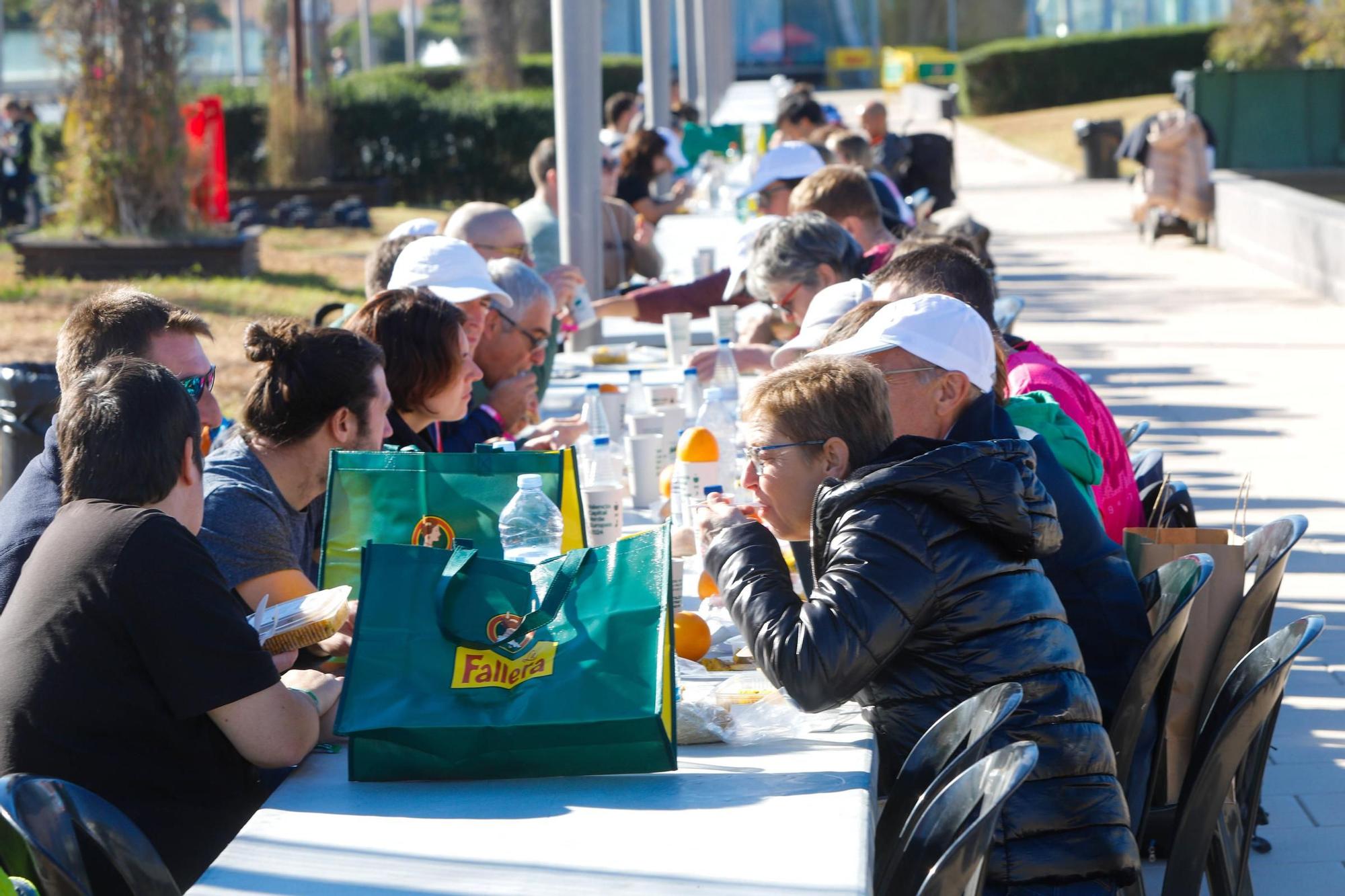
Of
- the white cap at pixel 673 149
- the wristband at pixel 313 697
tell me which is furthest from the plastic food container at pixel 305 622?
the white cap at pixel 673 149

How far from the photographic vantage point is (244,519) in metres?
3.16

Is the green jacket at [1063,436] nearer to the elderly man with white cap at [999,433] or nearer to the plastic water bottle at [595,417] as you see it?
the elderly man with white cap at [999,433]

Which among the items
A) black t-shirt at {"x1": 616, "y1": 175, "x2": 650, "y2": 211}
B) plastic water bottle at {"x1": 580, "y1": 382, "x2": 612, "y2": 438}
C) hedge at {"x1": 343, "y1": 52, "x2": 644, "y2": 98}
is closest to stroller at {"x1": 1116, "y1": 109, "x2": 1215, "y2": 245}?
black t-shirt at {"x1": 616, "y1": 175, "x2": 650, "y2": 211}

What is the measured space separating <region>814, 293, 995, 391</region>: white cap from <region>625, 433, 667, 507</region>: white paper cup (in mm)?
1383

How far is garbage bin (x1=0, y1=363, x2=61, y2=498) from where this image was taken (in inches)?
250

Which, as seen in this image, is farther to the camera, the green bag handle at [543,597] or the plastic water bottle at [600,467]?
the plastic water bottle at [600,467]

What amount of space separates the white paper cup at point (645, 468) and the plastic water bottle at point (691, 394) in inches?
29.0

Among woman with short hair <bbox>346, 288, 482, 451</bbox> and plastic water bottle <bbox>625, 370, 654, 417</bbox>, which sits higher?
woman with short hair <bbox>346, 288, 482, 451</bbox>

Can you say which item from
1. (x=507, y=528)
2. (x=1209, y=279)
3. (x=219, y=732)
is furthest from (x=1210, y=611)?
(x=1209, y=279)

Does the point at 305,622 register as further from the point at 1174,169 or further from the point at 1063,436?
the point at 1174,169

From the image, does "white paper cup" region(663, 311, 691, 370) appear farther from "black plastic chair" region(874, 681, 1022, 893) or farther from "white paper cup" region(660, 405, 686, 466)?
"black plastic chair" region(874, 681, 1022, 893)

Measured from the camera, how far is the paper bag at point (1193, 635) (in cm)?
341

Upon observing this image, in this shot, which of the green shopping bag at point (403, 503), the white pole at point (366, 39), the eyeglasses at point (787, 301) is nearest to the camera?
the green shopping bag at point (403, 503)

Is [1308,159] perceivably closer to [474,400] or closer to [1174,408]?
[1174,408]
